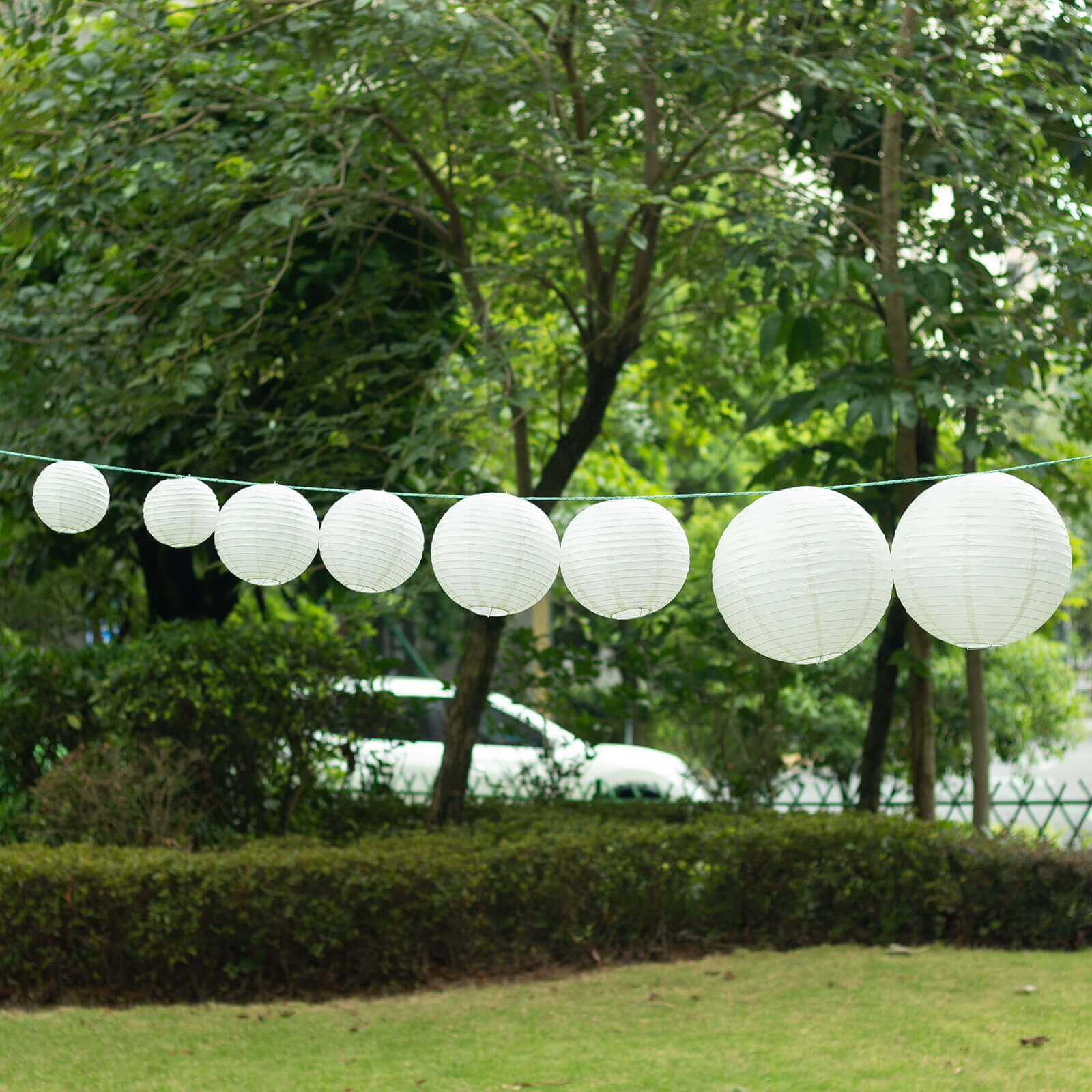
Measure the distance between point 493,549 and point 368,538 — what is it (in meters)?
0.44

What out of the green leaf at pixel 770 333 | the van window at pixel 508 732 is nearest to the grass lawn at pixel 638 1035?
the van window at pixel 508 732

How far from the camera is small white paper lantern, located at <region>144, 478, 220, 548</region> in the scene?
3545 mm

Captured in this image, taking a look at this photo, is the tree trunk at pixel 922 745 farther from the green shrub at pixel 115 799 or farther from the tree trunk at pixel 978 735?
the green shrub at pixel 115 799

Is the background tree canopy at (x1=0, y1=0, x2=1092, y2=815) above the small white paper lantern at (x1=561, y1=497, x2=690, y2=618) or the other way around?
above

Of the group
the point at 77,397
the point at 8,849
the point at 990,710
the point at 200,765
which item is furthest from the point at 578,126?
the point at 990,710

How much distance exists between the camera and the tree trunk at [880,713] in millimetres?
6391

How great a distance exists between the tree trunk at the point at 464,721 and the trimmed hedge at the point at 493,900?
0.35m

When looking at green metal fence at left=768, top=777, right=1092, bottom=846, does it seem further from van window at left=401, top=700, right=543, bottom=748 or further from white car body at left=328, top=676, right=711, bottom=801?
van window at left=401, top=700, right=543, bottom=748

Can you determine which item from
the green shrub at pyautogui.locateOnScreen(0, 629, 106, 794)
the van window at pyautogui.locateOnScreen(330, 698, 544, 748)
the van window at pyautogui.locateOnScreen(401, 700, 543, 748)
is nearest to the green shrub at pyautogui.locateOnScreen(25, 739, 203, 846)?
the green shrub at pyautogui.locateOnScreen(0, 629, 106, 794)

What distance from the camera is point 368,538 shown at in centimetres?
311

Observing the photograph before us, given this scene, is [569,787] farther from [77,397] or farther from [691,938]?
[77,397]

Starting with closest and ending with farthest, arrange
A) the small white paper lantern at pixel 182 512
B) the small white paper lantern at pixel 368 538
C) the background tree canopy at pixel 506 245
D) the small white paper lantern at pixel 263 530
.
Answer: the small white paper lantern at pixel 368 538
the small white paper lantern at pixel 263 530
the small white paper lantern at pixel 182 512
the background tree canopy at pixel 506 245

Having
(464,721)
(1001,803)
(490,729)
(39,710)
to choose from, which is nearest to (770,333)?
(464,721)

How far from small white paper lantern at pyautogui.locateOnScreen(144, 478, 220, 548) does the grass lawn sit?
6.37ft
